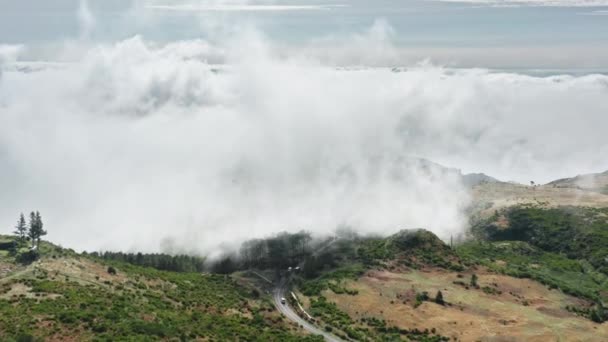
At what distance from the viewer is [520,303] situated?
6983 inches

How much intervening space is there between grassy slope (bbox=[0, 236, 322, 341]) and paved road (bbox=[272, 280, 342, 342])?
658 cm

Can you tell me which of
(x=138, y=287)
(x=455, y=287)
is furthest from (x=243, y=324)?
(x=455, y=287)

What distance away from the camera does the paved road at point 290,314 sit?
454ft

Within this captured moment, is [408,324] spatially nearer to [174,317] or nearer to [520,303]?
[520,303]

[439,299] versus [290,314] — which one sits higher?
[439,299]

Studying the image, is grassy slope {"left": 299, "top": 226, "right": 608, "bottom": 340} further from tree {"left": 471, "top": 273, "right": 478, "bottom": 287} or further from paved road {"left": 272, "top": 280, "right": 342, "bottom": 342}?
paved road {"left": 272, "top": 280, "right": 342, "bottom": 342}

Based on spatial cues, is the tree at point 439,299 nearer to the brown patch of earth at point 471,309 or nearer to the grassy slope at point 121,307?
the brown patch of earth at point 471,309

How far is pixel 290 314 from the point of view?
158 meters

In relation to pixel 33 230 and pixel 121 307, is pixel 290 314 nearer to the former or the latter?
pixel 121 307

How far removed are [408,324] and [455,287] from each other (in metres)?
43.5

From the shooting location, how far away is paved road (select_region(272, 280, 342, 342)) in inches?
5449

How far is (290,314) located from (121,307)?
6039 cm

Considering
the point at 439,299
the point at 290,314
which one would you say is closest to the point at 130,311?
the point at 290,314

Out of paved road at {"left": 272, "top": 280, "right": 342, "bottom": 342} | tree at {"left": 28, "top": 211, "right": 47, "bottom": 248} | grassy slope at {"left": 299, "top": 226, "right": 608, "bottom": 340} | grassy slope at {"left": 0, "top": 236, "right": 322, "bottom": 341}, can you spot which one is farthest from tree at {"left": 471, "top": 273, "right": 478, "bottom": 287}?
tree at {"left": 28, "top": 211, "right": 47, "bottom": 248}
